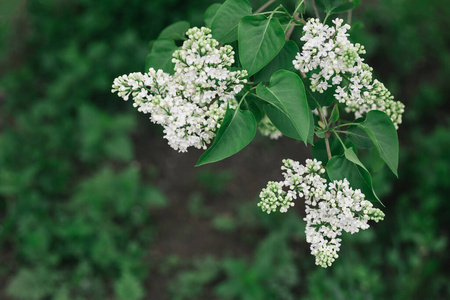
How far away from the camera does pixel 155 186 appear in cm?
363

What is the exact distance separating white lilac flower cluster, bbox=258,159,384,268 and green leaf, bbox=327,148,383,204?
0.8 inches

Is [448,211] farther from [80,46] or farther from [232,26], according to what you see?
[80,46]

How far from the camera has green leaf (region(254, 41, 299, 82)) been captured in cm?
114

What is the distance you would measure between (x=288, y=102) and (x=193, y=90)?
245 mm

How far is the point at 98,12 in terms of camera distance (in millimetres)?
3492

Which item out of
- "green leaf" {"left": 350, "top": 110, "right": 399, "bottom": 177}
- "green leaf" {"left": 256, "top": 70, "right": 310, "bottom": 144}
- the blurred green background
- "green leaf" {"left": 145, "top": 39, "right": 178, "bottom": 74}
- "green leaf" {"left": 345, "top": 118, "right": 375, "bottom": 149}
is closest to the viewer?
"green leaf" {"left": 256, "top": 70, "right": 310, "bottom": 144}

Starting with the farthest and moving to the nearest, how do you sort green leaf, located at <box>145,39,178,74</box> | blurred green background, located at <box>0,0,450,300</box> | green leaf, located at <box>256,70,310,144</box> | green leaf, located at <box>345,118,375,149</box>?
1. blurred green background, located at <box>0,0,450,300</box>
2. green leaf, located at <box>145,39,178,74</box>
3. green leaf, located at <box>345,118,375,149</box>
4. green leaf, located at <box>256,70,310,144</box>

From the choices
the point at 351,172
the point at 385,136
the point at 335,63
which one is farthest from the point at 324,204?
the point at 335,63

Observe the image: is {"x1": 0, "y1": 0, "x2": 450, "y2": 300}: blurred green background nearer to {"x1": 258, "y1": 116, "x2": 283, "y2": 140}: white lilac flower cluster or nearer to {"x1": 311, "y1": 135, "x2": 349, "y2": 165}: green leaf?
{"x1": 258, "y1": 116, "x2": 283, "y2": 140}: white lilac flower cluster

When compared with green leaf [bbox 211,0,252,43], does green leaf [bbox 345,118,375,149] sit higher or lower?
lower

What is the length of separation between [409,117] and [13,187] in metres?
3.29

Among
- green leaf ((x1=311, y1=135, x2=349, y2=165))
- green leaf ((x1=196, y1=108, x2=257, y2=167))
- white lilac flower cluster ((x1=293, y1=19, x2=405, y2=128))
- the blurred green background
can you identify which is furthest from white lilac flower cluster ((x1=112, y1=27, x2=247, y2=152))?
the blurred green background

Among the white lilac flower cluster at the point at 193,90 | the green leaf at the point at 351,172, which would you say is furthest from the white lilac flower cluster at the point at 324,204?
the white lilac flower cluster at the point at 193,90

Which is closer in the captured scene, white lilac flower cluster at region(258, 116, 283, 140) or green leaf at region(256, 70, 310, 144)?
green leaf at region(256, 70, 310, 144)
